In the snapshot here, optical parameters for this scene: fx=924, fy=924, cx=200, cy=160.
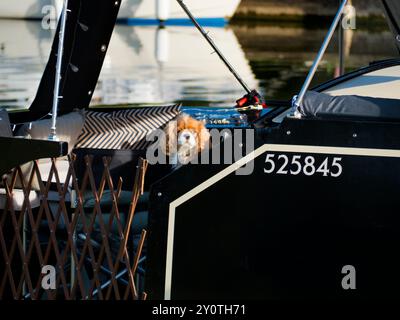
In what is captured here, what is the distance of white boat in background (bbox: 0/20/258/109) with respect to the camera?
14.9m

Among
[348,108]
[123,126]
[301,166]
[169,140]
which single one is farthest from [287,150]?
[123,126]

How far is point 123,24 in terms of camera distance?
98.1 feet

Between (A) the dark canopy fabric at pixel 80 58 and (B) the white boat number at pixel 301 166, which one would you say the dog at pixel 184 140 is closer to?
(B) the white boat number at pixel 301 166

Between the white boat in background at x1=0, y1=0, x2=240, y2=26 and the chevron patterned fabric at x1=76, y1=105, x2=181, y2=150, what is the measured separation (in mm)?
23280

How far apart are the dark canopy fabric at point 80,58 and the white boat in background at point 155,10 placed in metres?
22.9

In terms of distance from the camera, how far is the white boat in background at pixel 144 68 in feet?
48.7

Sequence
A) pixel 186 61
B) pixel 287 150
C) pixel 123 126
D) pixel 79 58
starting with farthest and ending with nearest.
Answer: pixel 186 61 < pixel 79 58 < pixel 123 126 < pixel 287 150

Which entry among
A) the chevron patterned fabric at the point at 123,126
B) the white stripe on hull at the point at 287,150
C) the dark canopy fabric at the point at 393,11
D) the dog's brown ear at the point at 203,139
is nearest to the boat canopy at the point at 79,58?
the chevron patterned fabric at the point at 123,126

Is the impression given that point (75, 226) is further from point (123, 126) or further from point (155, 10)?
point (155, 10)

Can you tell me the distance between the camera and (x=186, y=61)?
2019cm

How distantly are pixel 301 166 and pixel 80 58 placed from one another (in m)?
2.26

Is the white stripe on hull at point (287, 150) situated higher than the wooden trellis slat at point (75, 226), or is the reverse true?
the white stripe on hull at point (287, 150)

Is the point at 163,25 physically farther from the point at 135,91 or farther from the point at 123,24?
the point at 135,91
